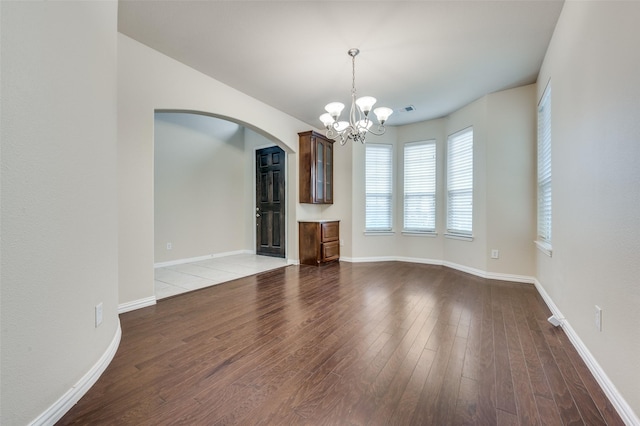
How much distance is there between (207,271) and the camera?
4.55m

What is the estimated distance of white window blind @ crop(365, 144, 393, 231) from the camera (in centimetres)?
553

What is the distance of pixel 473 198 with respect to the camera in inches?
170

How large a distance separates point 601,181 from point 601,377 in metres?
1.21

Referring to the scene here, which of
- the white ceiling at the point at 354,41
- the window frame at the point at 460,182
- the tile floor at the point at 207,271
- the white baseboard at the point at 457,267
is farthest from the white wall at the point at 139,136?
Answer: the window frame at the point at 460,182

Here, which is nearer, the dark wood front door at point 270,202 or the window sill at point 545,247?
the window sill at point 545,247

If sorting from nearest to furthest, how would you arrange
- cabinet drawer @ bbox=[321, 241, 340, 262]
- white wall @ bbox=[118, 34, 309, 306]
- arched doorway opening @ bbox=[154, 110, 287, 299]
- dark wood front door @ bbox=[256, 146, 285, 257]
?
1. white wall @ bbox=[118, 34, 309, 306]
2. arched doorway opening @ bbox=[154, 110, 287, 299]
3. cabinet drawer @ bbox=[321, 241, 340, 262]
4. dark wood front door @ bbox=[256, 146, 285, 257]

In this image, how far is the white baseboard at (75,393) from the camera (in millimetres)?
1263

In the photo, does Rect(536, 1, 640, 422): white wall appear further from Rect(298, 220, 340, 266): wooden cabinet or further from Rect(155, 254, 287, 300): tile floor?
Rect(155, 254, 287, 300): tile floor

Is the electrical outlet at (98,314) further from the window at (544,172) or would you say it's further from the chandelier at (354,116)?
the window at (544,172)

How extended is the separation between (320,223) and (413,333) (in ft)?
9.69

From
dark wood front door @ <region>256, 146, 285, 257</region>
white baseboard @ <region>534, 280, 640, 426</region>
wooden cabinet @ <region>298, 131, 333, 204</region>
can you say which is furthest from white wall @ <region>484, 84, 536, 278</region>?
dark wood front door @ <region>256, 146, 285, 257</region>

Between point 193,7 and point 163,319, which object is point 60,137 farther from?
point 163,319

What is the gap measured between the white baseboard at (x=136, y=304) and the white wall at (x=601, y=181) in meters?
3.79

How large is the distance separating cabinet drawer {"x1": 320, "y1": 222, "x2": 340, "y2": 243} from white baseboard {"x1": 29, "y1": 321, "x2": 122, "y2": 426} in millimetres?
3586
